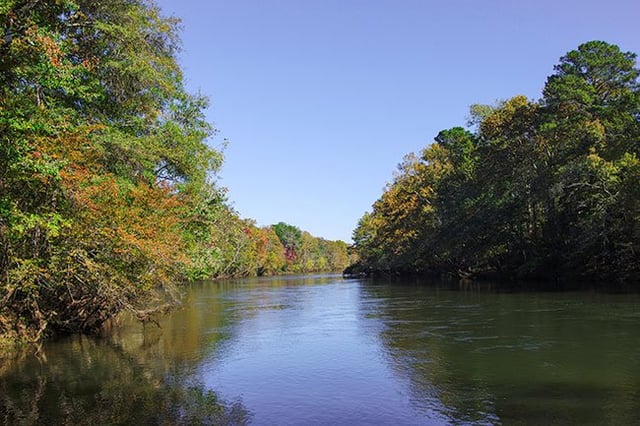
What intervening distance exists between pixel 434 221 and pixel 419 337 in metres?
46.5

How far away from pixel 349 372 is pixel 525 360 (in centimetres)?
475

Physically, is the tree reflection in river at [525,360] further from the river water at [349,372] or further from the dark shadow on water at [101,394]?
the dark shadow on water at [101,394]

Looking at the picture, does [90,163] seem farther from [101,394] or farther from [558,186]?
[558,186]

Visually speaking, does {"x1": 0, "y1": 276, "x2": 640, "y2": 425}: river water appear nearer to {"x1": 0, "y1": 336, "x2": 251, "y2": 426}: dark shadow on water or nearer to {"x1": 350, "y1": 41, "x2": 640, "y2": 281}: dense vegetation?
{"x1": 0, "y1": 336, "x2": 251, "y2": 426}: dark shadow on water

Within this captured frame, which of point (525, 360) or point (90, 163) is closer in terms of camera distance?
point (525, 360)

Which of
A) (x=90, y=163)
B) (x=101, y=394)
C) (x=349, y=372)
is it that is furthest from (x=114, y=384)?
(x=90, y=163)

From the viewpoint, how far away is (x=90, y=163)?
16.9 metres

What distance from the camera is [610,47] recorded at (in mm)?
40062

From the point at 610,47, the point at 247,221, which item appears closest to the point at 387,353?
the point at 610,47

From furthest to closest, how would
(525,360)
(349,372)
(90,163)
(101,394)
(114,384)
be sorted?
(90,163), (525,360), (349,372), (114,384), (101,394)

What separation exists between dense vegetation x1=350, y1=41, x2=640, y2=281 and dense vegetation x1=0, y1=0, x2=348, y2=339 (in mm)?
24190

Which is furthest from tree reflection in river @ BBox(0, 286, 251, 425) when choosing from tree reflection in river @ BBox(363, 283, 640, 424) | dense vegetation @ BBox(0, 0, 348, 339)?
tree reflection in river @ BBox(363, 283, 640, 424)

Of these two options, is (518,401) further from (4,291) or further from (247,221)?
(247,221)

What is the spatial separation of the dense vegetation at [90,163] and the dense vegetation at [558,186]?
24190 mm
